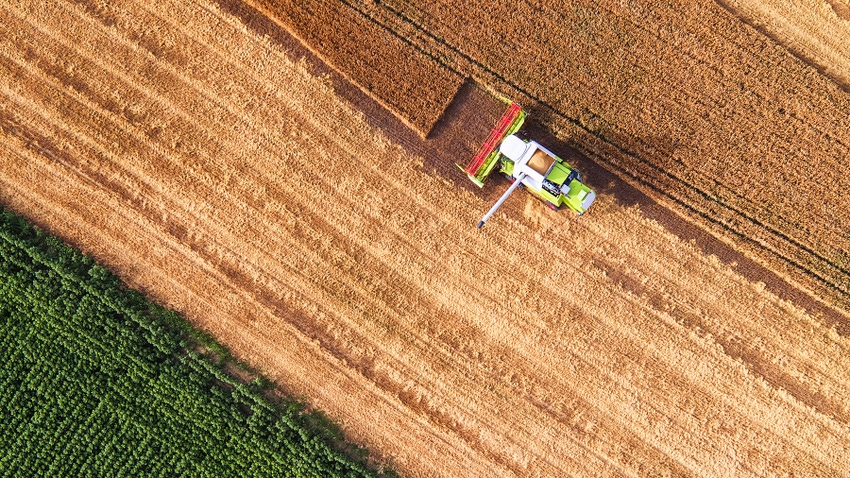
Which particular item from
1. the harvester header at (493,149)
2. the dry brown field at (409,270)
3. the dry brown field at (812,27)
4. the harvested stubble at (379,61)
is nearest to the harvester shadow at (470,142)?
the dry brown field at (409,270)

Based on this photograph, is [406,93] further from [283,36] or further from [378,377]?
[378,377]

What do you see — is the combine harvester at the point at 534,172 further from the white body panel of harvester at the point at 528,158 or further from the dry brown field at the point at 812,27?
the dry brown field at the point at 812,27

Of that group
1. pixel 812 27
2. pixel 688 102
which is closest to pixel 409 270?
pixel 688 102

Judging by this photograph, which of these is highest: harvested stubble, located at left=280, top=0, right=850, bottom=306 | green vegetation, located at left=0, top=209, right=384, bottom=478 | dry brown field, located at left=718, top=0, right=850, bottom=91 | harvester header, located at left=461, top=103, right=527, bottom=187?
dry brown field, located at left=718, top=0, right=850, bottom=91

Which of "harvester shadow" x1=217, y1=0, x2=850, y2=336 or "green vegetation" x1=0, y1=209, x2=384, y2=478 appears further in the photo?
"harvester shadow" x1=217, y1=0, x2=850, y2=336

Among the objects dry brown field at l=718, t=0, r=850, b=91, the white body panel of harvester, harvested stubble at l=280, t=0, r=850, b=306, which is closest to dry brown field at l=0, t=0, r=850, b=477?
harvested stubble at l=280, t=0, r=850, b=306

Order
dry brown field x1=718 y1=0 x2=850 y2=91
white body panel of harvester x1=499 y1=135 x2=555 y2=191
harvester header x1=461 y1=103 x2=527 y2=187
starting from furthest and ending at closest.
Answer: dry brown field x1=718 y1=0 x2=850 y2=91 < harvester header x1=461 y1=103 x2=527 y2=187 < white body panel of harvester x1=499 y1=135 x2=555 y2=191

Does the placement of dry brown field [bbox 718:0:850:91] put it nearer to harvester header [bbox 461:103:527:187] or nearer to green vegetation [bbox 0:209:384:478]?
harvester header [bbox 461:103:527:187]

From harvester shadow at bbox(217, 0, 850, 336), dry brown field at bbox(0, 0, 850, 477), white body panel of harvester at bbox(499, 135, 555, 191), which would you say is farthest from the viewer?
harvester shadow at bbox(217, 0, 850, 336)
